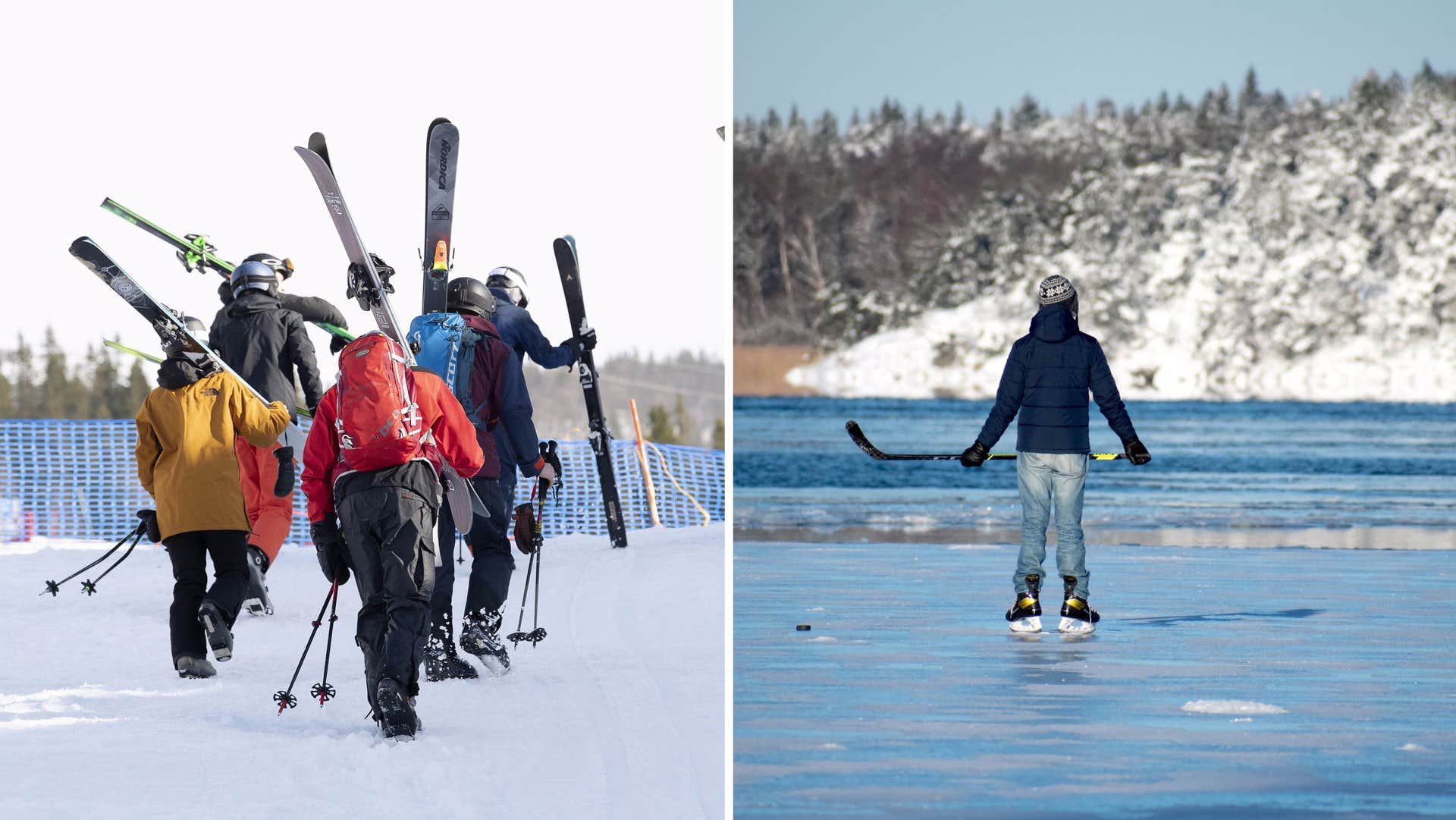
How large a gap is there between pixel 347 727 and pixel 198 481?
174 centimetres

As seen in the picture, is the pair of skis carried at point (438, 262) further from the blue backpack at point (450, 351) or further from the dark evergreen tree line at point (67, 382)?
the dark evergreen tree line at point (67, 382)

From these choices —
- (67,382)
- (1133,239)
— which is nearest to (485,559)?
(67,382)

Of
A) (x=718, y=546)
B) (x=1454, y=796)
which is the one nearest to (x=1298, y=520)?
(x=718, y=546)

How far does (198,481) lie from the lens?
7.23 m

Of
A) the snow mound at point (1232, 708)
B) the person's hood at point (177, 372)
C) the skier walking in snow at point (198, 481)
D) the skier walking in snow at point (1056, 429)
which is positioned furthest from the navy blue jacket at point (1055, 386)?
the person's hood at point (177, 372)

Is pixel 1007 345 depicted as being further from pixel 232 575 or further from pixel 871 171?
pixel 232 575

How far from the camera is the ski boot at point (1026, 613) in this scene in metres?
7.34

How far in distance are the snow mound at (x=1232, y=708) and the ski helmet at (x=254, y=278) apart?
543 cm

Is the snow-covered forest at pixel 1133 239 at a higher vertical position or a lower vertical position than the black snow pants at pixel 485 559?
higher

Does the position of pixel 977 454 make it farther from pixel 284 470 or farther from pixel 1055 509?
pixel 284 470

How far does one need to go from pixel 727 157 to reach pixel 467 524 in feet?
5.65

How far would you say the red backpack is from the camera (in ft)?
18.7

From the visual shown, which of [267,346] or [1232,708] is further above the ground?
[267,346]

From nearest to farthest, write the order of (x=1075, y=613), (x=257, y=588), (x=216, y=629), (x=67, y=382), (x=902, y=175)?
(x=216, y=629) → (x=1075, y=613) → (x=257, y=588) → (x=67, y=382) → (x=902, y=175)
